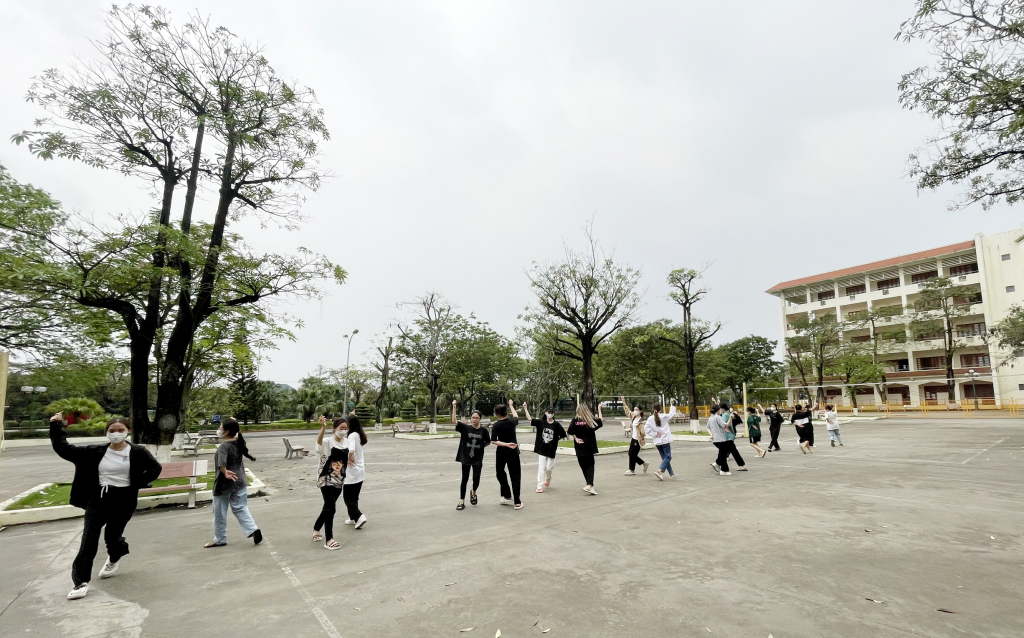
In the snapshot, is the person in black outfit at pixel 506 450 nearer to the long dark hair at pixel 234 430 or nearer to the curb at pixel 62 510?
the long dark hair at pixel 234 430

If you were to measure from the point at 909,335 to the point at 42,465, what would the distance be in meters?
72.9

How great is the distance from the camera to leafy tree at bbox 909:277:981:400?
160 feet

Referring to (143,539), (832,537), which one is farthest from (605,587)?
(143,539)

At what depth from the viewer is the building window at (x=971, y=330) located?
53112mm

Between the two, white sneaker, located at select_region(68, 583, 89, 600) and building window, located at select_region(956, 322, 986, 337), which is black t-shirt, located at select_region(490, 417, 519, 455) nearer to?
white sneaker, located at select_region(68, 583, 89, 600)

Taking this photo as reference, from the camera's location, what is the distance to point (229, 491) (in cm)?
615

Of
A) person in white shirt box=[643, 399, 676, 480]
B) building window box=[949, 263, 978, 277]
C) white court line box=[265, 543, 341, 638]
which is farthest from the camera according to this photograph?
building window box=[949, 263, 978, 277]

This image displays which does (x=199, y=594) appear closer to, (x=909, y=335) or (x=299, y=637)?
(x=299, y=637)

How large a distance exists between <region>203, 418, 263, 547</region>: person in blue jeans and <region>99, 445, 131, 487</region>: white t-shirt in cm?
97

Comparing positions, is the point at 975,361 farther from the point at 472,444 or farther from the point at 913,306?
the point at 472,444

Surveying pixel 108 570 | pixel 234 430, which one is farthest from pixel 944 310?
pixel 108 570

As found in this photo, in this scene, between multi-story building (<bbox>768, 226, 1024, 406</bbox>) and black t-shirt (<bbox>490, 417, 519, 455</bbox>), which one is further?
multi-story building (<bbox>768, 226, 1024, 406</bbox>)

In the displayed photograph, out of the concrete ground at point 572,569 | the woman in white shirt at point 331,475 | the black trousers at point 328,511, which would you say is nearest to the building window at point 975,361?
the concrete ground at point 572,569

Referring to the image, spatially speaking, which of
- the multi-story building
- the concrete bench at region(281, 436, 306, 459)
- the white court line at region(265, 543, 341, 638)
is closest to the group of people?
the white court line at region(265, 543, 341, 638)
